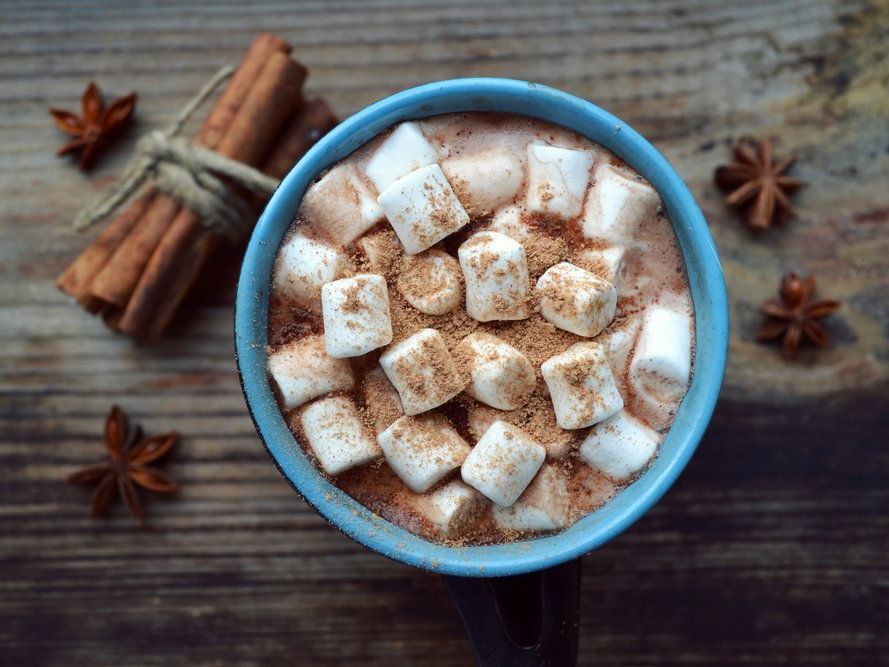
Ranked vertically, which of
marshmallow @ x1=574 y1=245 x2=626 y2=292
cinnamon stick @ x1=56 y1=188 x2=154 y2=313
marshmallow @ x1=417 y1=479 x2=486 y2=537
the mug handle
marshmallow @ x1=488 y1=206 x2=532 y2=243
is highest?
marshmallow @ x1=488 y1=206 x2=532 y2=243

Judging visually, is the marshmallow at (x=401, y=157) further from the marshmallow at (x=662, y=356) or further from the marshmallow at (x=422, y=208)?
the marshmallow at (x=662, y=356)

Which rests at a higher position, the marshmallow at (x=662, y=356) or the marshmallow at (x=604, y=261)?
the marshmallow at (x=604, y=261)

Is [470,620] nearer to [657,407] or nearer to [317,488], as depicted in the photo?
[317,488]

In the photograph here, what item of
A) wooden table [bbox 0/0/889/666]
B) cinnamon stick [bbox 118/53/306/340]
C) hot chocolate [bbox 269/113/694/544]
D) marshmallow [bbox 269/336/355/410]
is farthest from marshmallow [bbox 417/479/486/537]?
cinnamon stick [bbox 118/53/306/340]

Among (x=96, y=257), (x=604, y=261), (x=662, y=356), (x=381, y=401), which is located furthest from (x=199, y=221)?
(x=662, y=356)

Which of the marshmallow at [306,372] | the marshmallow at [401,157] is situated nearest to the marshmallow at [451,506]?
the marshmallow at [306,372]

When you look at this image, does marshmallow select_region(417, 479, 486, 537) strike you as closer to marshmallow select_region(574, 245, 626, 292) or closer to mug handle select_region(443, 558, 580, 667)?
mug handle select_region(443, 558, 580, 667)
